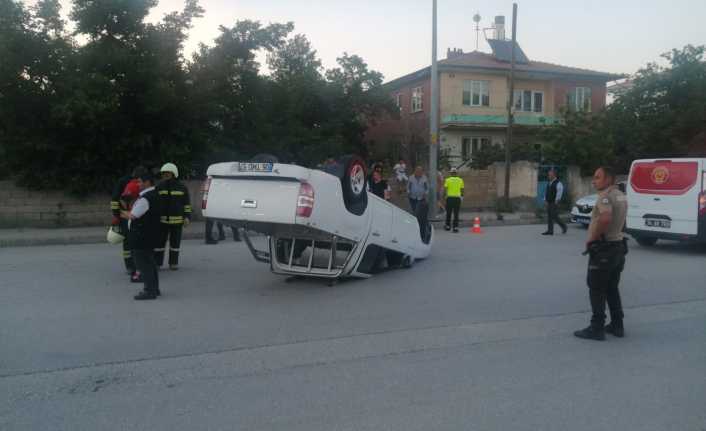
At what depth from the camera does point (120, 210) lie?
364 inches

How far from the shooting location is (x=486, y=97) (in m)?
34.2

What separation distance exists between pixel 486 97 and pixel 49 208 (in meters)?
24.6

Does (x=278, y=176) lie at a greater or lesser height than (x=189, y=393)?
greater

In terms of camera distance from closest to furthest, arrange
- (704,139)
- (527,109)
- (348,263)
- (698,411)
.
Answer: (698,411) < (348,263) < (704,139) < (527,109)

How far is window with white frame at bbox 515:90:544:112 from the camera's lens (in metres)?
35.0

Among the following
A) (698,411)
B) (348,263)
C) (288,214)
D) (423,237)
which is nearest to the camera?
(698,411)

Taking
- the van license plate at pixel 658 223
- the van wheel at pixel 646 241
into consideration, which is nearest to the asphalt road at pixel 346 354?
the van license plate at pixel 658 223

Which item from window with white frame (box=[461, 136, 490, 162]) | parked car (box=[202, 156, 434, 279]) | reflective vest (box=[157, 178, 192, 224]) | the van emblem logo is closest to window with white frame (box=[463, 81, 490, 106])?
window with white frame (box=[461, 136, 490, 162])

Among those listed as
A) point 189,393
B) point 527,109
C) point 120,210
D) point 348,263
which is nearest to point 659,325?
point 348,263

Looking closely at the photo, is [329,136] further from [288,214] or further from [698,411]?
[698,411]

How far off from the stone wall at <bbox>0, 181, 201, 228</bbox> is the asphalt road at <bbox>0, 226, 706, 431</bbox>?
7.24m

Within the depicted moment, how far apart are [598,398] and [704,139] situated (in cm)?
2567

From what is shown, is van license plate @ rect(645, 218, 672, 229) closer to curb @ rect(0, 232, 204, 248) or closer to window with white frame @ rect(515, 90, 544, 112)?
curb @ rect(0, 232, 204, 248)

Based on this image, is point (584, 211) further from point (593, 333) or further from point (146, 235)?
point (146, 235)
